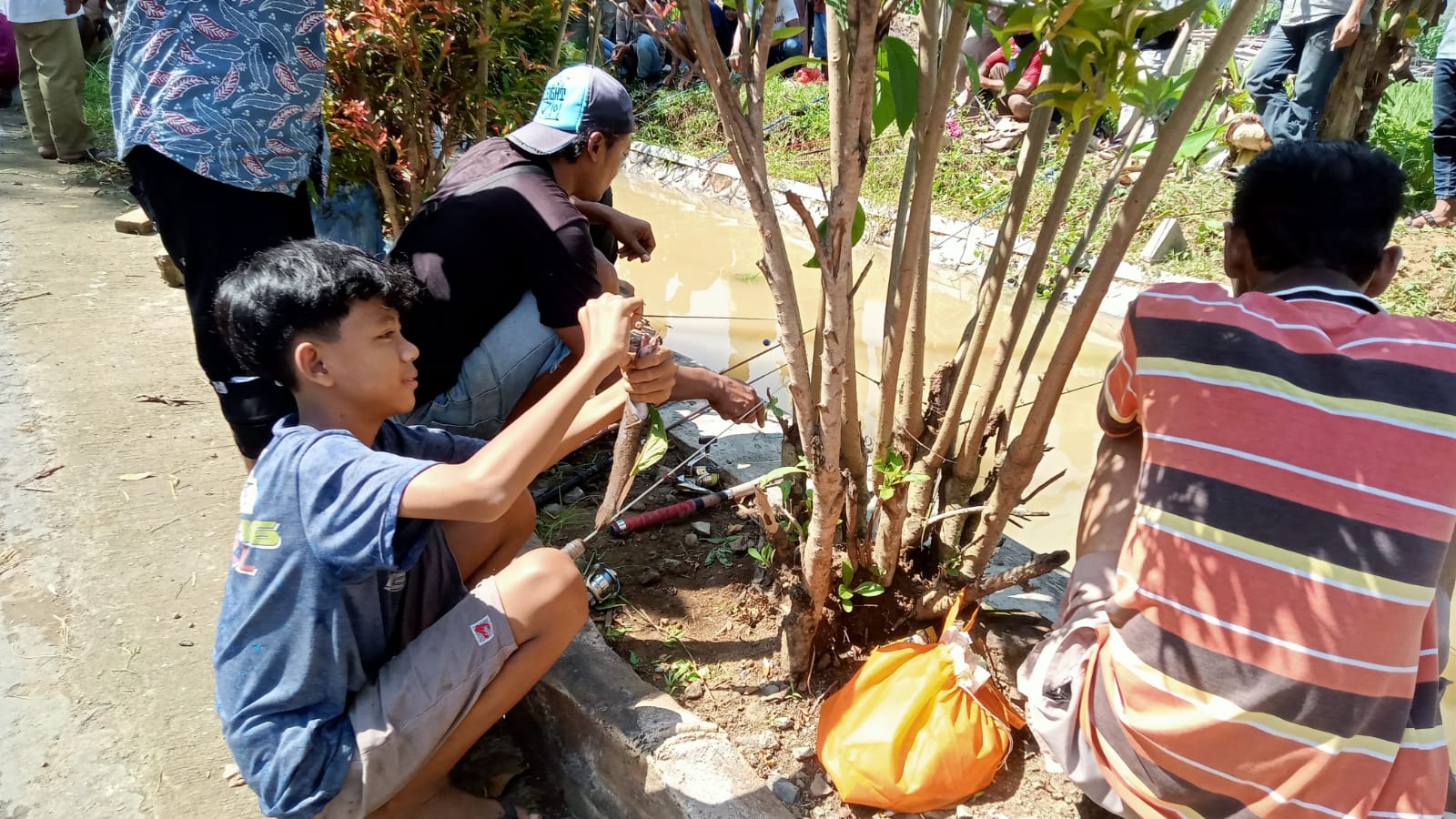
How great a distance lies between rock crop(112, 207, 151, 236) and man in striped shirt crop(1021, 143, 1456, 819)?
554 cm

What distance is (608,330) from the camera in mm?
1631

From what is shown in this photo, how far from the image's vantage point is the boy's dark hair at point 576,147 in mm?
2434

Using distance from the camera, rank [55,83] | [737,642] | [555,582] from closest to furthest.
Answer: [555,582] → [737,642] → [55,83]

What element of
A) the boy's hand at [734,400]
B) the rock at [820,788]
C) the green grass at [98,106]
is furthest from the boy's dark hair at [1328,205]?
the green grass at [98,106]

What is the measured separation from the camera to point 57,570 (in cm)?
245

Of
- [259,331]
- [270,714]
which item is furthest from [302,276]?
[270,714]

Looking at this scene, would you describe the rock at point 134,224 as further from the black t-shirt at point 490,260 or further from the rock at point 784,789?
the rock at point 784,789

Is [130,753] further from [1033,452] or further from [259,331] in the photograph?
[1033,452]

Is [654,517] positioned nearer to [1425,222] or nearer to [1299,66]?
[1299,66]

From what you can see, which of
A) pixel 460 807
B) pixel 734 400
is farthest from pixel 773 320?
pixel 460 807

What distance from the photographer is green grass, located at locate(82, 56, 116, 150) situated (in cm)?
744

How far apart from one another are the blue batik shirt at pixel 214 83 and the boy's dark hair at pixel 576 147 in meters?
0.70

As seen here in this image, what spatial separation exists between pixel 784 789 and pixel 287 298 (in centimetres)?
130

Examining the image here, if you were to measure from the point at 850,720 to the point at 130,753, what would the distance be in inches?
60.1
